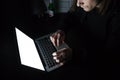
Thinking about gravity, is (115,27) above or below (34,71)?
above

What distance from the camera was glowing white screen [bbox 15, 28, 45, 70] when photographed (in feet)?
3.09

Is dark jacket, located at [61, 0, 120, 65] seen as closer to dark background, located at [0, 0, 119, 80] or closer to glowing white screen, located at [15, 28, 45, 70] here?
dark background, located at [0, 0, 119, 80]

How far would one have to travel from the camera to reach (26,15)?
1.42 m

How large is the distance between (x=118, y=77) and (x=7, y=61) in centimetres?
56

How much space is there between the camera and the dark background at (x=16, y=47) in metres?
0.89

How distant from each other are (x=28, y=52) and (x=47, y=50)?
10 centimetres

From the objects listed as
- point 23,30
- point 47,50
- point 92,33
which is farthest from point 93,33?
point 23,30

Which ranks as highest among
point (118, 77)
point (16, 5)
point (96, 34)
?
point (16, 5)

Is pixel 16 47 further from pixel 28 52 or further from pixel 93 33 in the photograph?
pixel 93 33

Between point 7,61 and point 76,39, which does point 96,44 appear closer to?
point 76,39

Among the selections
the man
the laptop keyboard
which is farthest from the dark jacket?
the laptop keyboard

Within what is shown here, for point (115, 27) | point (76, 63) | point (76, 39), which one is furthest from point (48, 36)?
point (115, 27)

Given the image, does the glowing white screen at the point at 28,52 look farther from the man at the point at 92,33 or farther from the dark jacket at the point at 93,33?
the dark jacket at the point at 93,33

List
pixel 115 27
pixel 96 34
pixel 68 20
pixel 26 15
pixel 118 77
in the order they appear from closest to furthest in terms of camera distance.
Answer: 1. pixel 118 77
2. pixel 115 27
3. pixel 96 34
4. pixel 68 20
5. pixel 26 15
